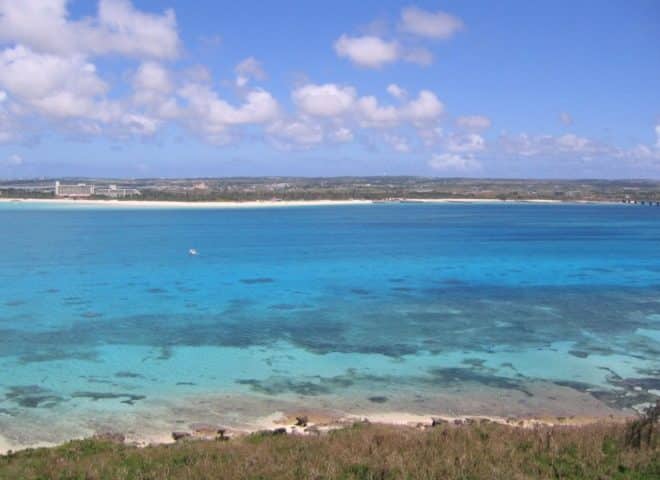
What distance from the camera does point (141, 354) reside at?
61.7ft

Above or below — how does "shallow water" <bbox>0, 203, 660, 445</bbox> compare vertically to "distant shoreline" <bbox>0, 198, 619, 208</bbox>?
below

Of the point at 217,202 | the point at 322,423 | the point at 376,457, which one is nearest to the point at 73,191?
the point at 217,202

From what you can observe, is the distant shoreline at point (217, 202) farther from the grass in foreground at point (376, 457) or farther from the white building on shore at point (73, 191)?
the grass in foreground at point (376, 457)

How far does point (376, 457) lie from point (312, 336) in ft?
39.4

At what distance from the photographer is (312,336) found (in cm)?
2111

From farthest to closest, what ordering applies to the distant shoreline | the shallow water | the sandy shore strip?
the distant shoreline < the shallow water < the sandy shore strip

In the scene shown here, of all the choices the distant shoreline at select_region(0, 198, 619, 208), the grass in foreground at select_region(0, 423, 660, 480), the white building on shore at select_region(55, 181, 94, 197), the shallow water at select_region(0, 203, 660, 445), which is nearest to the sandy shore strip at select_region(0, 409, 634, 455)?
the shallow water at select_region(0, 203, 660, 445)

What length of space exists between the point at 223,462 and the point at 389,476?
2.34 meters

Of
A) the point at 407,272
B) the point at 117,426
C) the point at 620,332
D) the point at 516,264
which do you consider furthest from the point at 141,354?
the point at 516,264

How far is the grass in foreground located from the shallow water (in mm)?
3158

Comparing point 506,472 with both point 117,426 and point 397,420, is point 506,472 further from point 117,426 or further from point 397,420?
point 117,426

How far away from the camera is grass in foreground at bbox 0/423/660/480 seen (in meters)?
8.48

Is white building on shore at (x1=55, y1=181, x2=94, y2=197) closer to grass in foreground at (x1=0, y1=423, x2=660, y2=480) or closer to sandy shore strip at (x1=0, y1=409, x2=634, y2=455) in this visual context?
sandy shore strip at (x1=0, y1=409, x2=634, y2=455)

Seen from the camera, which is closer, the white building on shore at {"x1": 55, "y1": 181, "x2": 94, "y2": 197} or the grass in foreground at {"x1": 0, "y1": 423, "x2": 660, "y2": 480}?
the grass in foreground at {"x1": 0, "y1": 423, "x2": 660, "y2": 480}
